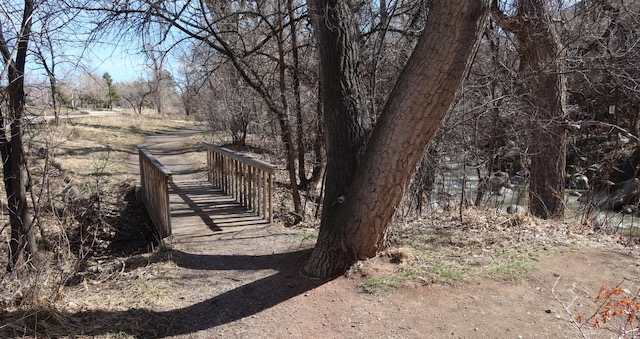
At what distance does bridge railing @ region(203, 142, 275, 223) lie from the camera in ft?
22.1

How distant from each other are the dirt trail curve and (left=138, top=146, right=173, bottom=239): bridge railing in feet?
4.12

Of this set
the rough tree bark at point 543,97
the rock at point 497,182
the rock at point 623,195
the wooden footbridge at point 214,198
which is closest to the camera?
the wooden footbridge at point 214,198

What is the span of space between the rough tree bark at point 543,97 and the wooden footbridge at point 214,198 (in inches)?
183

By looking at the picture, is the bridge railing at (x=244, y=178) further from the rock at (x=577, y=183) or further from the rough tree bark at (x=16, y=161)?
the rock at (x=577, y=183)

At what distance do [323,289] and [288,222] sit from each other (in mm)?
3347

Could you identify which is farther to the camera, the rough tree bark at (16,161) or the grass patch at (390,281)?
the rough tree bark at (16,161)

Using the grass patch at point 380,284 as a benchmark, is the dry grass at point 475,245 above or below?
above

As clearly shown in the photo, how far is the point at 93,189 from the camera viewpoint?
9.56 m

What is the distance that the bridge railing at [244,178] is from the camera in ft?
22.1

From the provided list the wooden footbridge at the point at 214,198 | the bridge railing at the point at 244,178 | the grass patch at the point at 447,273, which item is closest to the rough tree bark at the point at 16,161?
the wooden footbridge at the point at 214,198

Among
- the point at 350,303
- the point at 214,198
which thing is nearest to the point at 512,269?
the point at 350,303

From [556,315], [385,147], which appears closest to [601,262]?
[556,315]

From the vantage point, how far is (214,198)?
337 inches

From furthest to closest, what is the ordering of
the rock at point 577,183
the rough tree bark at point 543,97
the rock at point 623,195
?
the rock at point 577,183, the rock at point 623,195, the rough tree bark at point 543,97
